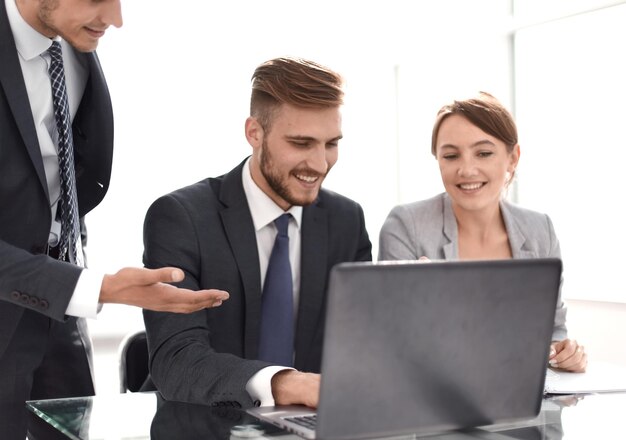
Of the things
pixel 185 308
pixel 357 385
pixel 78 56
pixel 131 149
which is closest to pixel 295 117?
pixel 78 56

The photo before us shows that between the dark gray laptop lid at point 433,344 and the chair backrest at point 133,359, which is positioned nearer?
the dark gray laptop lid at point 433,344

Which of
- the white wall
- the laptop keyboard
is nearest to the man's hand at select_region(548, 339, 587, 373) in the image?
the laptop keyboard

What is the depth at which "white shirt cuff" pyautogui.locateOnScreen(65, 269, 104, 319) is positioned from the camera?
196cm

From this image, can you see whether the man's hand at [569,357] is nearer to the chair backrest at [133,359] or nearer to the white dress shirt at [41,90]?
the chair backrest at [133,359]

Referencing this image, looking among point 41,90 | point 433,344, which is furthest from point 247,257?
point 433,344

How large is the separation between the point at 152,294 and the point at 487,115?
4.95 ft

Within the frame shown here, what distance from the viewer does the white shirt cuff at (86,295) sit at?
6.42ft

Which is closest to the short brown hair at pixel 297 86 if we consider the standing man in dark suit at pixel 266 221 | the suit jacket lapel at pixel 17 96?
the standing man in dark suit at pixel 266 221

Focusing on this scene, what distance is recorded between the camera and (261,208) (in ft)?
8.23

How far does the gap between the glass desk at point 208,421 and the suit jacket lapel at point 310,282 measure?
1.93ft

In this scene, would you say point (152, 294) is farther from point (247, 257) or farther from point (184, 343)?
point (247, 257)

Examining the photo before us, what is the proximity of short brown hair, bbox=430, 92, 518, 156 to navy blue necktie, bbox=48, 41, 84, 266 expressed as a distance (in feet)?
4.34

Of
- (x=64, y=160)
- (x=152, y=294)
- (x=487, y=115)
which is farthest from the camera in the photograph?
(x=487, y=115)

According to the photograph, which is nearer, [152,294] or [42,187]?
[152,294]
